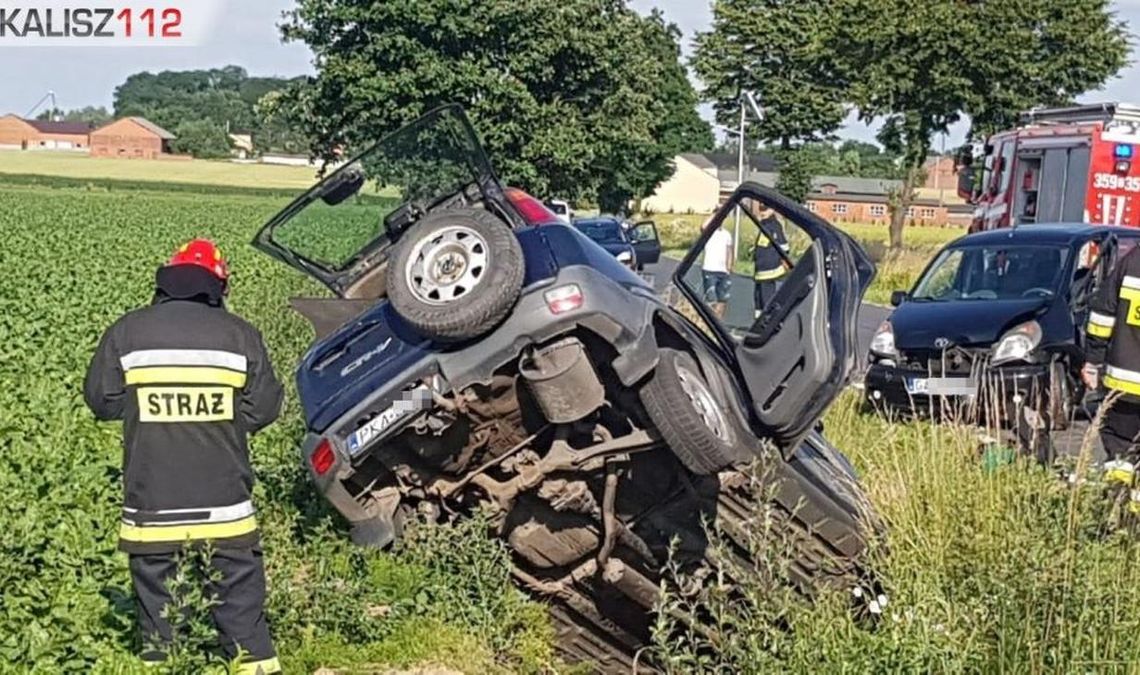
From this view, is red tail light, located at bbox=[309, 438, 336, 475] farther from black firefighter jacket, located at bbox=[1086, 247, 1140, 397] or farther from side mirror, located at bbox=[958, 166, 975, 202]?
side mirror, located at bbox=[958, 166, 975, 202]

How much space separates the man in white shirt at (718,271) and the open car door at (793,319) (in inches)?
3.1

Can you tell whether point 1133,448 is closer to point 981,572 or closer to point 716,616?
point 981,572

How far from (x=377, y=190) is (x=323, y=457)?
1774 mm

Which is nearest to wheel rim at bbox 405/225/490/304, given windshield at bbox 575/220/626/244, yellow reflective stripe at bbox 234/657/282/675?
yellow reflective stripe at bbox 234/657/282/675

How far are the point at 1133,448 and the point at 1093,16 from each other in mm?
35868

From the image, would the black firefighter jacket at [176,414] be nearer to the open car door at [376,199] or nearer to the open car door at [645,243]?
the open car door at [376,199]

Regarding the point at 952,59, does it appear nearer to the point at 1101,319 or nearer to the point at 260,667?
the point at 1101,319

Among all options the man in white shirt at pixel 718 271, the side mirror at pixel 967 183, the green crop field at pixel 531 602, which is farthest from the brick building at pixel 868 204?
the green crop field at pixel 531 602

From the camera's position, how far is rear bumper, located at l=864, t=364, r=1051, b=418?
8766 mm

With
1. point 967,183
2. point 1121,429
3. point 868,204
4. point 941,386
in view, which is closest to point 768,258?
point 1121,429

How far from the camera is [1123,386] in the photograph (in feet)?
23.1

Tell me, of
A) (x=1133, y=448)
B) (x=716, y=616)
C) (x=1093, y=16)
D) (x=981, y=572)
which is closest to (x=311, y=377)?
(x=716, y=616)

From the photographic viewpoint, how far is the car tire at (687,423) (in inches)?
212

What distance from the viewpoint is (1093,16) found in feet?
130
